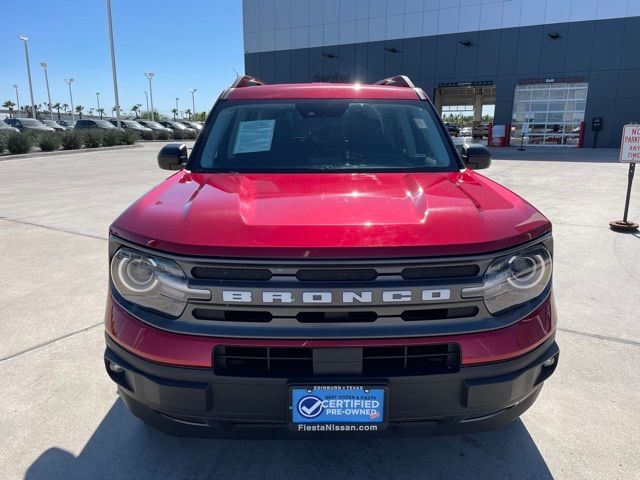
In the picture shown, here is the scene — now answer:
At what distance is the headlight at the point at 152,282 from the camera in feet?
5.93

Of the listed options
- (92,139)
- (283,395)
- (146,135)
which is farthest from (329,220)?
(146,135)

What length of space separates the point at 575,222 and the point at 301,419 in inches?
276

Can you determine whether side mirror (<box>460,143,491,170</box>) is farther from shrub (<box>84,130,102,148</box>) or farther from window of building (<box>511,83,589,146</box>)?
window of building (<box>511,83,589,146</box>)

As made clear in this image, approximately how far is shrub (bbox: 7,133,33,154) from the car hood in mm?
21677

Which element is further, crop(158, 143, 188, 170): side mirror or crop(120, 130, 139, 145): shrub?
crop(120, 130, 139, 145): shrub

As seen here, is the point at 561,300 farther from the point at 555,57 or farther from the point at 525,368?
the point at 555,57

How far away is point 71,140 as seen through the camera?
23.2 meters

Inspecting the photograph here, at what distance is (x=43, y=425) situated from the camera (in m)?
2.59

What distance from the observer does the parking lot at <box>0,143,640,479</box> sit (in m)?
2.27

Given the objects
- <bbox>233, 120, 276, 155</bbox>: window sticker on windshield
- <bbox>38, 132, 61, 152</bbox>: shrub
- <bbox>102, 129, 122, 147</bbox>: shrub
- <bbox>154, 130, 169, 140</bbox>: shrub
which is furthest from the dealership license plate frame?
<bbox>154, 130, 169, 140</bbox>: shrub

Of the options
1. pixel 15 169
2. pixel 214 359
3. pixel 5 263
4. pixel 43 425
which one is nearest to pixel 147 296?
pixel 214 359

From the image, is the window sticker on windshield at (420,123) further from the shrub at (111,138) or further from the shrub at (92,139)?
the shrub at (111,138)

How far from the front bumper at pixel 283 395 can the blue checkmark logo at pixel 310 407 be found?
0.07 meters

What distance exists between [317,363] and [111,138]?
2769 centimetres
